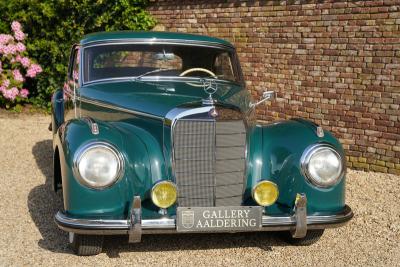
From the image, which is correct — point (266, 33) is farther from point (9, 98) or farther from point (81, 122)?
point (9, 98)

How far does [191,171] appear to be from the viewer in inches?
156

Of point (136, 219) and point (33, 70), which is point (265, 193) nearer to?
point (136, 219)

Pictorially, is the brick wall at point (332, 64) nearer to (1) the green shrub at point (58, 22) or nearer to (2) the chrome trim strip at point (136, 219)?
(1) the green shrub at point (58, 22)

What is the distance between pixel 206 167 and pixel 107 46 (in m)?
1.86

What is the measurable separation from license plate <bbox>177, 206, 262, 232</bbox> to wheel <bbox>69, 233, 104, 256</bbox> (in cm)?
66

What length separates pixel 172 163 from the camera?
13.0ft

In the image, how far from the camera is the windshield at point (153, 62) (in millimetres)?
5047

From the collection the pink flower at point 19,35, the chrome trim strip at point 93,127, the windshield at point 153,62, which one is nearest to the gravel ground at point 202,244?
the chrome trim strip at point 93,127

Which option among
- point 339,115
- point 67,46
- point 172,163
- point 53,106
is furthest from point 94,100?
point 67,46

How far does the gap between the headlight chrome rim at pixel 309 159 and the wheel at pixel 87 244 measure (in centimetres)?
153

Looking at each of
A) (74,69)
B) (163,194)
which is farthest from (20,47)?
(163,194)

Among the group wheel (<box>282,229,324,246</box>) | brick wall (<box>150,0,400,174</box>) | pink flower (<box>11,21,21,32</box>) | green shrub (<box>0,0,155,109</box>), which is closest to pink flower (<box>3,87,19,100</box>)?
green shrub (<box>0,0,155,109</box>)

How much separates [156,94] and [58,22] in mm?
7076

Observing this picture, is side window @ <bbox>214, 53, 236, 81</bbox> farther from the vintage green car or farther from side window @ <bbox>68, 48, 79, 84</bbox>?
side window @ <bbox>68, 48, 79, 84</bbox>
